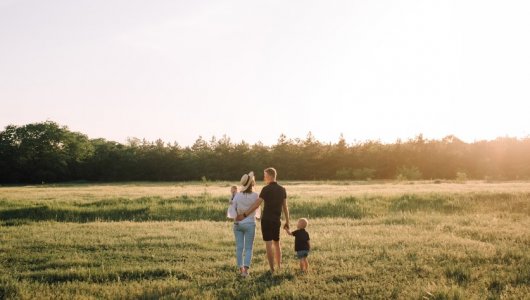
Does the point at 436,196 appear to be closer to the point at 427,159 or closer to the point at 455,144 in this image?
the point at 427,159

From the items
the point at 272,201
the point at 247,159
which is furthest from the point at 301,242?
the point at 247,159

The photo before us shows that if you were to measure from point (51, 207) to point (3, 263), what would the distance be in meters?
15.4

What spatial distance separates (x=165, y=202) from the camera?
27.4 metres

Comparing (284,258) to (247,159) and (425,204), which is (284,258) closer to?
(425,204)

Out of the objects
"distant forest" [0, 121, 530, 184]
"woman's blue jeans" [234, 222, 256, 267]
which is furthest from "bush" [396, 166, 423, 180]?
"woman's blue jeans" [234, 222, 256, 267]

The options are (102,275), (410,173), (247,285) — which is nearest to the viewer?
(247,285)

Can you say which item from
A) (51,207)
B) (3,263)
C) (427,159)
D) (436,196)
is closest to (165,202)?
(51,207)

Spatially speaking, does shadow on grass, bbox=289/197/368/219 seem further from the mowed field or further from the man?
the man

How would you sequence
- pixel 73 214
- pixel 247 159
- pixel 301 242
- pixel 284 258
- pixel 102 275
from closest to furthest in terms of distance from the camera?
pixel 102 275 → pixel 301 242 → pixel 284 258 → pixel 73 214 → pixel 247 159

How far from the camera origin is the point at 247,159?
8188 cm

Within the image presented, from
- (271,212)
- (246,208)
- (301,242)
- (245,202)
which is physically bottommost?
(301,242)

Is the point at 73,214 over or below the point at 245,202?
below

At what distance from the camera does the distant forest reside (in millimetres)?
71500

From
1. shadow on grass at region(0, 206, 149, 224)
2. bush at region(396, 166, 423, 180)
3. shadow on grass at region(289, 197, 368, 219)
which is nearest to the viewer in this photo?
shadow on grass at region(0, 206, 149, 224)
